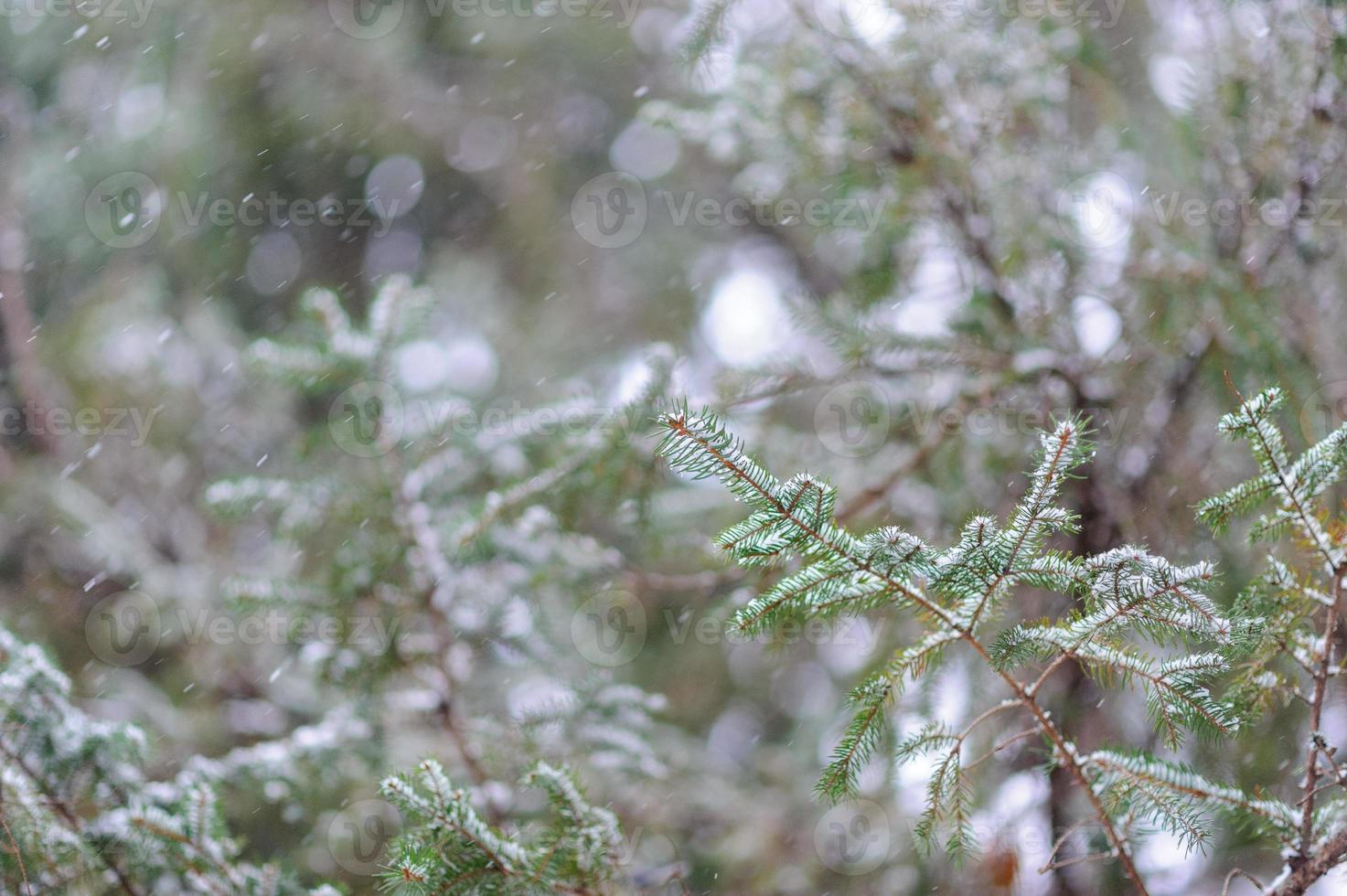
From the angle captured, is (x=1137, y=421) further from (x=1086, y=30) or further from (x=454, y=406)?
(x=454, y=406)

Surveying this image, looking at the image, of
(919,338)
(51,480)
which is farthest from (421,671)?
(51,480)

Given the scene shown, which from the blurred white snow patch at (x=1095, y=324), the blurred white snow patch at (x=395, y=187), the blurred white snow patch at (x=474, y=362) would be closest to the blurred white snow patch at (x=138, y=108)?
the blurred white snow patch at (x=395, y=187)

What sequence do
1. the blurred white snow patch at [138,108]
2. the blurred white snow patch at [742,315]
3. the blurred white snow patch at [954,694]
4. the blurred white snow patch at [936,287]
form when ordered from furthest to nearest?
the blurred white snow patch at [138,108] < the blurred white snow patch at [742,315] < the blurred white snow patch at [936,287] < the blurred white snow patch at [954,694]

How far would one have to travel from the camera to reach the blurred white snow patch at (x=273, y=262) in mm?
5336

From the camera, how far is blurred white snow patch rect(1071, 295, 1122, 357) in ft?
8.20

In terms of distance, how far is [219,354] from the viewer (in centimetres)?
479

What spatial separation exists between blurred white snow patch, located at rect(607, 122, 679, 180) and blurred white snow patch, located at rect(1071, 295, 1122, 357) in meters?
3.84

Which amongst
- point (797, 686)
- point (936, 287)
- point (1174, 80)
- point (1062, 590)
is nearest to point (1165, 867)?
point (1062, 590)

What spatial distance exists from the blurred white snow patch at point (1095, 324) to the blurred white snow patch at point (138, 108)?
4758 millimetres

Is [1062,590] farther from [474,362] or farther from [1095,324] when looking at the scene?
[474,362]

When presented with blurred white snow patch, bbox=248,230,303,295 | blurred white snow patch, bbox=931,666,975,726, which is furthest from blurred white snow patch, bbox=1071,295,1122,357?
blurred white snow patch, bbox=248,230,303,295

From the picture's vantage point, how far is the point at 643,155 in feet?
19.7

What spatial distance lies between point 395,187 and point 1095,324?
4656 mm

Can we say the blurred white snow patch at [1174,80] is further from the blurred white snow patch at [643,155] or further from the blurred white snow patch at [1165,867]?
the blurred white snow patch at [643,155]
